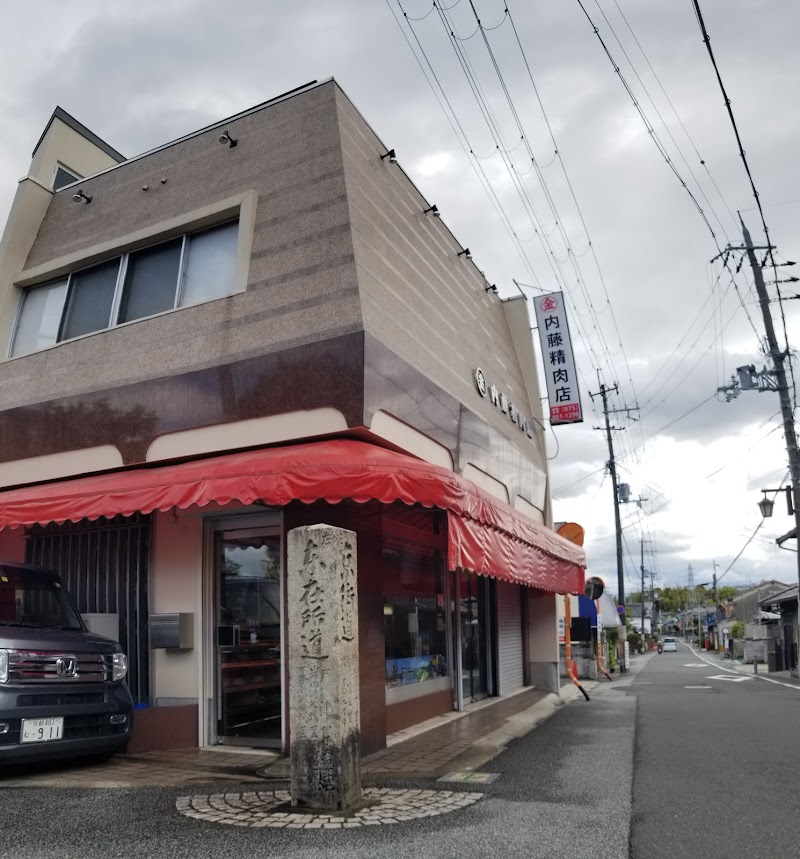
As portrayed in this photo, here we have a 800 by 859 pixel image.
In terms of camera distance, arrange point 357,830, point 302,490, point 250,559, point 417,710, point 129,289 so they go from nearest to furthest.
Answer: point 357,830, point 302,490, point 250,559, point 417,710, point 129,289

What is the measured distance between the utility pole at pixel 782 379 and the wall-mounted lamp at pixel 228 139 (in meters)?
17.5

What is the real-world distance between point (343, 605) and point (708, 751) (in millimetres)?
4855

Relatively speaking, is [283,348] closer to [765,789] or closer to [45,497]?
[45,497]

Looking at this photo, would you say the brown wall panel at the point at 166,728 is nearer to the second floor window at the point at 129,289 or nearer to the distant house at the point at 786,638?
the second floor window at the point at 129,289

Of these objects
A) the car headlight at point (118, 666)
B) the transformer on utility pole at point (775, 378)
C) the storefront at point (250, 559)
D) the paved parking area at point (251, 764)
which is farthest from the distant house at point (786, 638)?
the car headlight at point (118, 666)

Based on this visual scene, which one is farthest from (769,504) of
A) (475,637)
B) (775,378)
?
(475,637)

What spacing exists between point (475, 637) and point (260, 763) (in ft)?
19.0

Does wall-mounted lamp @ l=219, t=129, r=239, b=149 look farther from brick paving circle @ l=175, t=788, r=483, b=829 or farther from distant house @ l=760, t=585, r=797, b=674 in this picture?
distant house @ l=760, t=585, r=797, b=674

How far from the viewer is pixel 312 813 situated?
5.22 meters

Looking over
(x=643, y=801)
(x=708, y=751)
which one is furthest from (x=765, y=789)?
(x=708, y=751)

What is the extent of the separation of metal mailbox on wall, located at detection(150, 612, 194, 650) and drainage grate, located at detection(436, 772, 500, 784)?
328 centimetres

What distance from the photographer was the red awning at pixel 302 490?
6.83 m

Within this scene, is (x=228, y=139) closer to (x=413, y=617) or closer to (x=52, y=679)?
(x=413, y=617)

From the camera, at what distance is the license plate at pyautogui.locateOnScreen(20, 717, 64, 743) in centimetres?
637
